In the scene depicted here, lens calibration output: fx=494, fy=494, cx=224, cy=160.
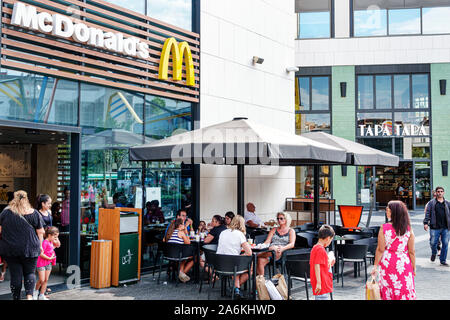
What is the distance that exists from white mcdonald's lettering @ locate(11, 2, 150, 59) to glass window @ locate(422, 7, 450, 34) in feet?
68.1

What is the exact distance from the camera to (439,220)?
1120 cm

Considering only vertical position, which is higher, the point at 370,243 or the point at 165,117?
the point at 165,117

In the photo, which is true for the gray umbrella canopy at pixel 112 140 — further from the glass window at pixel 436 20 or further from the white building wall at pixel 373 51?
the glass window at pixel 436 20

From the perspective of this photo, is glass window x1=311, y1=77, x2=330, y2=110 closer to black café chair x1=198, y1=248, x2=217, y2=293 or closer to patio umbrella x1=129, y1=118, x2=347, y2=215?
patio umbrella x1=129, y1=118, x2=347, y2=215

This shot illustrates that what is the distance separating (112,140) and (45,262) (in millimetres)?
2858

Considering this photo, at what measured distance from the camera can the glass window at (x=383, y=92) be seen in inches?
1015

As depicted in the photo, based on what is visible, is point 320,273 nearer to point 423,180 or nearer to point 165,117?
point 165,117

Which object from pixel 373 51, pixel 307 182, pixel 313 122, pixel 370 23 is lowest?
pixel 307 182

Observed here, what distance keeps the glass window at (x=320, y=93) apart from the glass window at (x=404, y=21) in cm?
434

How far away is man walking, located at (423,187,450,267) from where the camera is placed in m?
11.1

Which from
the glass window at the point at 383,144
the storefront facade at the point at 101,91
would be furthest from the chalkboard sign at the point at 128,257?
the glass window at the point at 383,144

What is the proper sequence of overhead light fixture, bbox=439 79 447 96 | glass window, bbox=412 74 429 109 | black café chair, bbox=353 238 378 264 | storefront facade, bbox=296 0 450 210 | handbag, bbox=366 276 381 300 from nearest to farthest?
1. handbag, bbox=366 276 381 300
2. black café chair, bbox=353 238 378 264
3. overhead light fixture, bbox=439 79 447 96
4. storefront facade, bbox=296 0 450 210
5. glass window, bbox=412 74 429 109

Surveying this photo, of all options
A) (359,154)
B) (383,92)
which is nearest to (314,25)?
(383,92)

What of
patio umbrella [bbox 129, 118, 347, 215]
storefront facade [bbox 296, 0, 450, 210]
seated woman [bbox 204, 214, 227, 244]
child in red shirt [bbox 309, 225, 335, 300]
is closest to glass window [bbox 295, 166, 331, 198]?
storefront facade [bbox 296, 0, 450, 210]
